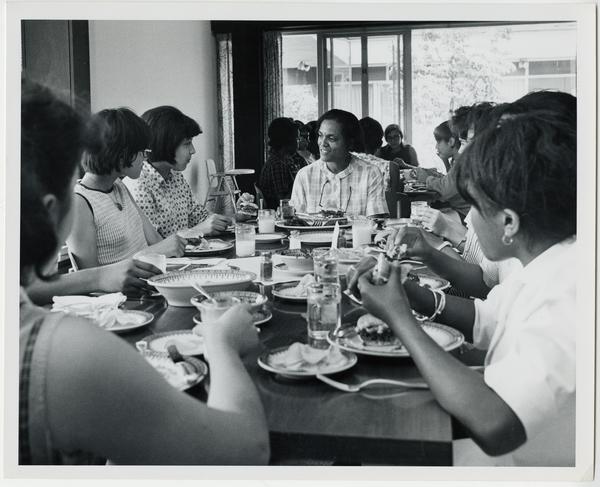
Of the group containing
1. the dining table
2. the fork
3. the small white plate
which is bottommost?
the dining table

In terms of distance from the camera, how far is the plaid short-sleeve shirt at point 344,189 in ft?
12.0

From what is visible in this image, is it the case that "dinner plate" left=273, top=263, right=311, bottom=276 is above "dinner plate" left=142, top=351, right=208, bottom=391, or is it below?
above

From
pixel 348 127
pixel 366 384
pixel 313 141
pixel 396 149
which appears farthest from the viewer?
pixel 396 149

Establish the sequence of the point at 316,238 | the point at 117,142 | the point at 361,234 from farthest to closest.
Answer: the point at 316,238, the point at 361,234, the point at 117,142

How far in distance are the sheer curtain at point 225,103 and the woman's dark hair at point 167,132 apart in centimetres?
337

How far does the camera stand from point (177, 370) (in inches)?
41.9

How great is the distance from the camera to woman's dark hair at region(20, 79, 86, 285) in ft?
3.03

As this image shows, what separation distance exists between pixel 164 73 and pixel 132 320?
3.75 m

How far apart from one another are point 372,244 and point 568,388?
4.72 feet

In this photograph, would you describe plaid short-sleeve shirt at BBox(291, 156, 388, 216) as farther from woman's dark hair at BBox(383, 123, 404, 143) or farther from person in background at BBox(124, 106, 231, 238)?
woman's dark hair at BBox(383, 123, 404, 143)

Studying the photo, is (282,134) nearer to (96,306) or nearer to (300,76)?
(300,76)

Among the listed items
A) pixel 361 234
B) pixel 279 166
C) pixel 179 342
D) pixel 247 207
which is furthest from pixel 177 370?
pixel 279 166

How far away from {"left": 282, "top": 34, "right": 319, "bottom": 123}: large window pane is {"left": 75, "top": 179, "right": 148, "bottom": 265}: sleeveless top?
179 inches

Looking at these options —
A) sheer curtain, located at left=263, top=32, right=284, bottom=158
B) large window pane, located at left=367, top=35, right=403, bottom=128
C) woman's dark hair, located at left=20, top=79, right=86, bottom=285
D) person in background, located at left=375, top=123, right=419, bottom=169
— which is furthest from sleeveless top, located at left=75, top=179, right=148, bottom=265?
large window pane, located at left=367, top=35, right=403, bottom=128
